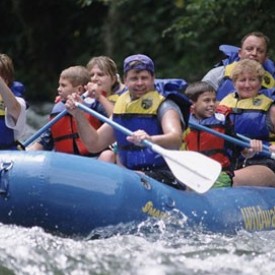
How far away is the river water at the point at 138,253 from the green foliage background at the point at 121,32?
4.78 metres

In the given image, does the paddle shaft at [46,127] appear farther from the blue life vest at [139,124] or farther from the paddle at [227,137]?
the paddle at [227,137]

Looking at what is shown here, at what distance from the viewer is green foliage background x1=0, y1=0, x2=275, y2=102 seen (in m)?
10.1

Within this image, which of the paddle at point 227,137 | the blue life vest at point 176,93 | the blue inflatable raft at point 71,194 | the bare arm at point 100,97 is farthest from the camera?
the bare arm at point 100,97

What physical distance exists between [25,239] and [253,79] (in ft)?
6.72

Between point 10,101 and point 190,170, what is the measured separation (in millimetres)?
1063

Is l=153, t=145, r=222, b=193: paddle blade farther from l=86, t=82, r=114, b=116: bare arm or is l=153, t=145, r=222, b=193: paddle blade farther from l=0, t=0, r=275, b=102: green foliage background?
l=0, t=0, r=275, b=102: green foliage background

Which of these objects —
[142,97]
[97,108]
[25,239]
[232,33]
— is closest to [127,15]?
[232,33]

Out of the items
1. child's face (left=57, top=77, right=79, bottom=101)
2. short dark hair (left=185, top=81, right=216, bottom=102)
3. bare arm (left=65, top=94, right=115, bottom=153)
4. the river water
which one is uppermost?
child's face (left=57, top=77, right=79, bottom=101)

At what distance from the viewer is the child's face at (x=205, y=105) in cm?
619

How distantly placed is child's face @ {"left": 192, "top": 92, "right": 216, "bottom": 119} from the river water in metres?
1.08

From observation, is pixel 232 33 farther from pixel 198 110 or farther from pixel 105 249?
pixel 105 249

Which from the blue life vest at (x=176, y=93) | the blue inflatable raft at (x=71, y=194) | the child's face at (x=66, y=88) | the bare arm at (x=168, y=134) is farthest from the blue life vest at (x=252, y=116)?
the blue inflatable raft at (x=71, y=194)

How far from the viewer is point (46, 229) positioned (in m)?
4.99

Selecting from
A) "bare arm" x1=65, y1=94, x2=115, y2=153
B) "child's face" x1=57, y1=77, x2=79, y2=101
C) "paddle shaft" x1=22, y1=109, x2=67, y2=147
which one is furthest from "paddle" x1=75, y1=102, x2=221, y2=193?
"child's face" x1=57, y1=77, x2=79, y2=101
